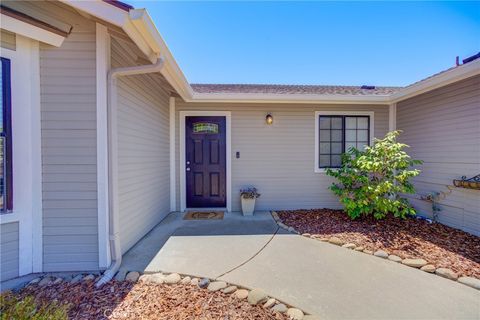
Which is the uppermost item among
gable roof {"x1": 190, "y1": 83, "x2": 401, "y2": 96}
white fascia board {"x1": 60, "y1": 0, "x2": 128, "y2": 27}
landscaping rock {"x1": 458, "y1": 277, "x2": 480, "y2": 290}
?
gable roof {"x1": 190, "y1": 83, "x2": 401, "y2": 96}

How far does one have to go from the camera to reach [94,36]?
2447 mm

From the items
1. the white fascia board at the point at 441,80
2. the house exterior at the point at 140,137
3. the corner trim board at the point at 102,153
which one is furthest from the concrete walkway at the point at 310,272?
the white fascia board at the point at 441,80

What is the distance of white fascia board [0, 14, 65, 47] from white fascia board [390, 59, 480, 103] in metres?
5.31

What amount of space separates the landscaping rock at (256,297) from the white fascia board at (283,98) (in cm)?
355

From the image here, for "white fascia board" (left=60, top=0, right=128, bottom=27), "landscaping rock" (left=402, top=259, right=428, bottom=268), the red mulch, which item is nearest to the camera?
"white fascia board" (left=60, top=0, right=128, bottom=27)

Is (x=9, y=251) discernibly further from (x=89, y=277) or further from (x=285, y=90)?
(x=285, y=90)

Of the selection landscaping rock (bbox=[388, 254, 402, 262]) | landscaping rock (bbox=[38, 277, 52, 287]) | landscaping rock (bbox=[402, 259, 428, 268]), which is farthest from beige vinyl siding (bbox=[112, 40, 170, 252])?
landscaping rock (bbox=[402, 259, 428, 268])

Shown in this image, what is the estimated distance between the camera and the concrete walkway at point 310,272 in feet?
6.43

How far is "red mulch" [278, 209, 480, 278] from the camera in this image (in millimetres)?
2826

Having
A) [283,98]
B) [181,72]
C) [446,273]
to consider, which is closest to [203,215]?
[181,72]

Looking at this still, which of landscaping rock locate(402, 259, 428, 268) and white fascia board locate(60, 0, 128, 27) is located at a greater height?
white fascia board locate(60, 0, 128, 27)

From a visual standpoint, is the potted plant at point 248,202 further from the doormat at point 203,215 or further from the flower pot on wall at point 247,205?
the doormat at point 203,215

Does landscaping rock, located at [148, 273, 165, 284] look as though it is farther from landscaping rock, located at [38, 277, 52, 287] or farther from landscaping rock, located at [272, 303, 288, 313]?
landscaping rock, located at [272, 303, 288, 313]

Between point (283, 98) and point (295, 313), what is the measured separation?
3769mm
